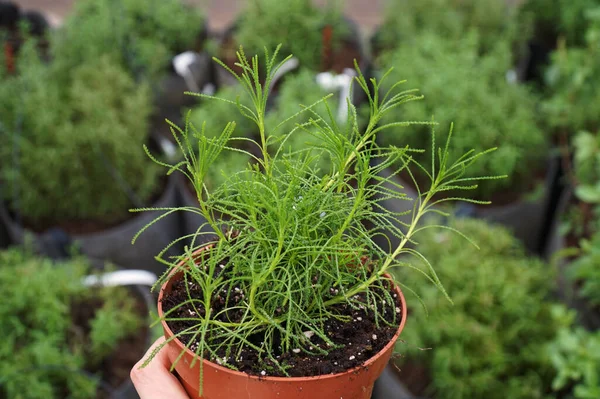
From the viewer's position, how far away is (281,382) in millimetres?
918

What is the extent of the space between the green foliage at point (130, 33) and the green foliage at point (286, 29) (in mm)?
369

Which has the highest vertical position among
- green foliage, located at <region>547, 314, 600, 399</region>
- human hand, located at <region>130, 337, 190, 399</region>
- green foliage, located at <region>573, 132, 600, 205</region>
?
human hand, located at <region>130, 337, 190, 399</region>

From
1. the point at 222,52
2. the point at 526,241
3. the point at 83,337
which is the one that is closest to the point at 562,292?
the point at 526,241

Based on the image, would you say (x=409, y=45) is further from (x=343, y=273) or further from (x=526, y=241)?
(x=343, y=273)

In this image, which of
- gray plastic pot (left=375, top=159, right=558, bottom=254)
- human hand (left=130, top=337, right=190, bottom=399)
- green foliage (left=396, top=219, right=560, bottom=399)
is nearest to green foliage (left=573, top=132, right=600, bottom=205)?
gray plastic pot (left=375, top=159, right=558, bottom=254)

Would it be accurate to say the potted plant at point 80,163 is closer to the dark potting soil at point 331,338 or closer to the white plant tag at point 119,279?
the white plant tag at point 119,279

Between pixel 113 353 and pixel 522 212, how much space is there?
6.19 feet

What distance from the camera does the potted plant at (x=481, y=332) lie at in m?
2.15

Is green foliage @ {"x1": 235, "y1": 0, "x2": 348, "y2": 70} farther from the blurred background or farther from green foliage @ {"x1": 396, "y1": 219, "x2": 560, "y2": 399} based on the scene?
green foliage @ {"x1": 396, "y1": 219, "x2": 560, "y2": 399}

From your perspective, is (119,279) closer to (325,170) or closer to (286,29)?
(325,170)

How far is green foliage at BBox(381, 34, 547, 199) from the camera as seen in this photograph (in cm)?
283

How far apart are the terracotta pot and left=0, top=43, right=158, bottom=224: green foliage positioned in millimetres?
1927

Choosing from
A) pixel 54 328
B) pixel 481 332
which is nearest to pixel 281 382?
pixel 481 332

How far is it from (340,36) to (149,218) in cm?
173
